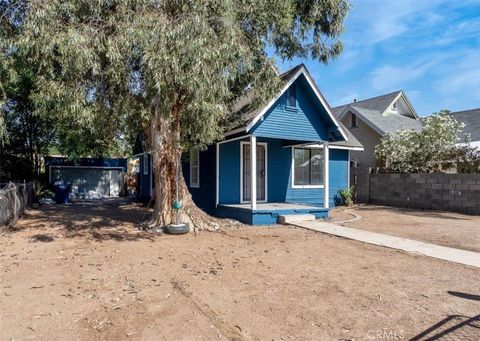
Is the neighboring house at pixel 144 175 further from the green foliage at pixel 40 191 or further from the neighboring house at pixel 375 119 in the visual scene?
the neighboring house at pixel 375 119

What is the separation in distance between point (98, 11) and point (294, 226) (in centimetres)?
736

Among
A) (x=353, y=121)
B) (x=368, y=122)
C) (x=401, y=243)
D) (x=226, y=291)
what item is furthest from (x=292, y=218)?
(x=353, y=121)

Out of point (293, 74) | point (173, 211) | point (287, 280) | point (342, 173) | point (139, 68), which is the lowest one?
point (287, 280)

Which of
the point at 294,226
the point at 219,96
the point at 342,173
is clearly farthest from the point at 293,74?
the point at 342,173

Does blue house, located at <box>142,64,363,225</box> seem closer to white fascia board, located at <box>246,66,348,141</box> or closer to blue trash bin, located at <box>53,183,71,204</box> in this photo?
white fascia board, located at <box>246,66,348,141</box>

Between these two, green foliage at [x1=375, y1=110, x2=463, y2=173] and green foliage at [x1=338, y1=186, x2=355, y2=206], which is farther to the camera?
green foliage at [x1=338, y1=186, x2=355, y2=206]

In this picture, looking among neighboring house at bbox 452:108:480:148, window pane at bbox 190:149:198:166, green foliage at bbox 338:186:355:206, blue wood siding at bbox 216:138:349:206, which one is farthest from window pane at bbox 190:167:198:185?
neighboring house at bbox 452:108:480:148

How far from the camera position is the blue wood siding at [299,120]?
36.7 feet

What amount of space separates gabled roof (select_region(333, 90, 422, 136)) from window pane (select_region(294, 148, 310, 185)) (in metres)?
7.42

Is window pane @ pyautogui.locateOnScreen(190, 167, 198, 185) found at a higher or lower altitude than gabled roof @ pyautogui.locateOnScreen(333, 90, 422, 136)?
lower

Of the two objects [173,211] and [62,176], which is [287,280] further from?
[62,176]

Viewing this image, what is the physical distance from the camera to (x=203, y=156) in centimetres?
1345

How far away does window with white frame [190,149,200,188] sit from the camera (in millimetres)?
13740

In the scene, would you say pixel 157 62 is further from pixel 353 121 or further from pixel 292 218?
pixel 353 121
